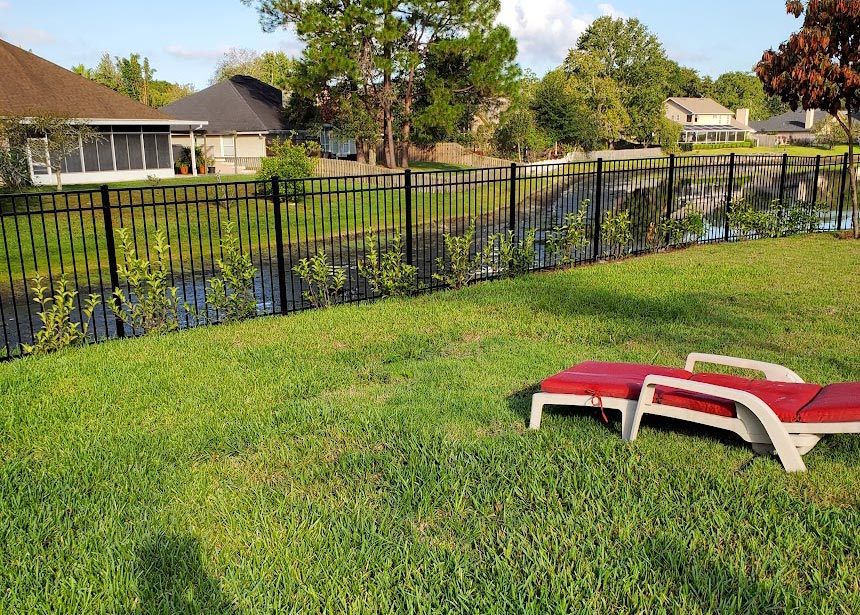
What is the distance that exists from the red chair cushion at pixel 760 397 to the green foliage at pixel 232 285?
535cm

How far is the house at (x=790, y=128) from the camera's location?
287 ft

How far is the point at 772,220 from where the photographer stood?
14398mm

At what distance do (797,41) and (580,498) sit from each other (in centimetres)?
1243

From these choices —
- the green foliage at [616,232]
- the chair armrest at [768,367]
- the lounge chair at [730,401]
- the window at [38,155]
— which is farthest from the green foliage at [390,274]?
the window at [38,155]

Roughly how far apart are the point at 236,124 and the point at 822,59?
106 ft

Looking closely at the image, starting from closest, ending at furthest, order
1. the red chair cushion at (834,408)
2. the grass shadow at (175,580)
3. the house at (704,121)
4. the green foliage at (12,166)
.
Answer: the grass shadow at (175,580) < the red chair cushion at (834,408) < the green foliage at (12,166) < the house at (704,121)

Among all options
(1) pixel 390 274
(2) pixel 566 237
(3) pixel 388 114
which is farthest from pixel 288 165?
(1) pixel 390 274

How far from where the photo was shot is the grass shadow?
288 centimetres

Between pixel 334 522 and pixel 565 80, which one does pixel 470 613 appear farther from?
pixel 565 80

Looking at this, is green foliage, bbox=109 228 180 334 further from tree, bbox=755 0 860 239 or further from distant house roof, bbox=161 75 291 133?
distant house roof, bbox=161 75 291 133

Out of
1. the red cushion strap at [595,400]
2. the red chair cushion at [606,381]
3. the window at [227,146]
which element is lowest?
the red cushion strap at [595,400]

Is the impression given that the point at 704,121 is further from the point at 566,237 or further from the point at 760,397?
the point at 760,397

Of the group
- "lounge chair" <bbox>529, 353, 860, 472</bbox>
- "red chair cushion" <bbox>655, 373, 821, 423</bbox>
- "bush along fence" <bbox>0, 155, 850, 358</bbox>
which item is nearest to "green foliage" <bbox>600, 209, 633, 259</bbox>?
"bush along fence" <bbox>0, 155, 850, 358</bbox>

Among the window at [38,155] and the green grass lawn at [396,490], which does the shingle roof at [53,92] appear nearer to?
the window at [38,155]
